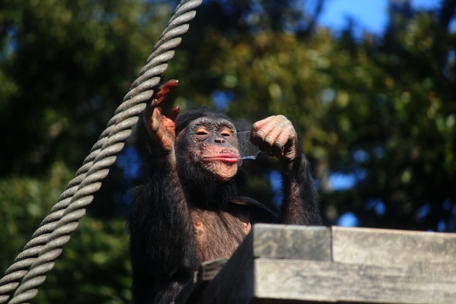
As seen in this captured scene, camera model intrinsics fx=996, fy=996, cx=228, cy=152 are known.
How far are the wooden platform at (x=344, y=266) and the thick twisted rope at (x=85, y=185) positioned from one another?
88cm

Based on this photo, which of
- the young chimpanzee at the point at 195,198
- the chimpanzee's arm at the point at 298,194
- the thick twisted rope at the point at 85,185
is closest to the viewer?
the thick twisted rope at the point at 85,185

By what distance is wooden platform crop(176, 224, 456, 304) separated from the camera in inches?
140

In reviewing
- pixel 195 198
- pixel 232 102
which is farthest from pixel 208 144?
pixel 232 102

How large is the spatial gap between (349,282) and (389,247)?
22 centimetres

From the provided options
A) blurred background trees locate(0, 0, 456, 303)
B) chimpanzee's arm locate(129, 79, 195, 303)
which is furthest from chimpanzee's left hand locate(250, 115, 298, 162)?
blurred background trees locate(0, 0, 456, 303)

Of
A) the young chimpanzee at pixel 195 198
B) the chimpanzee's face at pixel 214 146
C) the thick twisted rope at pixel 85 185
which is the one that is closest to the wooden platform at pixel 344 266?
the thick twisted rope at pixel 85 185

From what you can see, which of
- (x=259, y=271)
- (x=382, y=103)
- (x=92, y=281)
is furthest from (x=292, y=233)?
(x=92, y=281)

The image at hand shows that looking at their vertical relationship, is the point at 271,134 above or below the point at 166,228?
above

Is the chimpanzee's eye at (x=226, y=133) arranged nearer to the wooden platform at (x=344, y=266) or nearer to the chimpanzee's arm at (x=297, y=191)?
the chimpanzee's arm at (x=297, y=191)

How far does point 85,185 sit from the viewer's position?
14.2 ft

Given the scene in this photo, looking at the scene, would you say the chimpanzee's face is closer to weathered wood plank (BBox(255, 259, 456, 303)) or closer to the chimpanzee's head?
the chimpanzee's head

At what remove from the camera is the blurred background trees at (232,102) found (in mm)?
11898

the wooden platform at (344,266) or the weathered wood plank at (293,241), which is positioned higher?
the weathered wood plank at (293,241)

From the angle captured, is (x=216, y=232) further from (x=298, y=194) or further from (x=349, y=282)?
(x=349, y=282)
